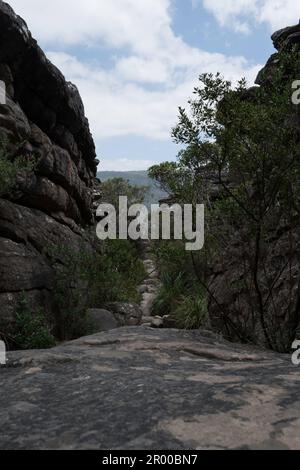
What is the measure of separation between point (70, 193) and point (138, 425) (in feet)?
56.8

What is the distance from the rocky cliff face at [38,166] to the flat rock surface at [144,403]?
7.95m

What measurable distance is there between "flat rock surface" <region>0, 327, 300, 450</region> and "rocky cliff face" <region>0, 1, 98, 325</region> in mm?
7948

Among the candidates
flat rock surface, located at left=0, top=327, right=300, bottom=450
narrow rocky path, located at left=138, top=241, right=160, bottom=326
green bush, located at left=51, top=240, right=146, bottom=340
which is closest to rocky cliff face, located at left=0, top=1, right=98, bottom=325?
green bush, located at left=51, top=240, right=146, bottom=340

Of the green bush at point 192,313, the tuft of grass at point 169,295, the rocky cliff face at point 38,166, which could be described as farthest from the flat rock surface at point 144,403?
the tuft of grass at point 169,295

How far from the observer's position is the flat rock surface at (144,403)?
233 centimetres

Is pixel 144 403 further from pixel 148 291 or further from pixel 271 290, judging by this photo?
pixel 148 291

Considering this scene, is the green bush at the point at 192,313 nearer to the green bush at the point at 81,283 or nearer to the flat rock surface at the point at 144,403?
the green bush at the point at 81,283

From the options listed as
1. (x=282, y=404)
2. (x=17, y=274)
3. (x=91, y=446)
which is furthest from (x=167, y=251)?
(x=91, y=446)

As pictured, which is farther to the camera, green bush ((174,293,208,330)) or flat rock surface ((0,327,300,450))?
green bush ((174,293,208,330))

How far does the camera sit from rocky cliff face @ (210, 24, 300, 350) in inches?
329

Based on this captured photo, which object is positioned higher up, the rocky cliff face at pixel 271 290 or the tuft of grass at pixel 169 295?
the rocky cliff face at pixel 271 290

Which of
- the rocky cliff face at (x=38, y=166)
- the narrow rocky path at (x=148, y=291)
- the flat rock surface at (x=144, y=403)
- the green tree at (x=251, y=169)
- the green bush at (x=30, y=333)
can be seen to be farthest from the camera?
the narrow rocky path at (x=148, y=291)

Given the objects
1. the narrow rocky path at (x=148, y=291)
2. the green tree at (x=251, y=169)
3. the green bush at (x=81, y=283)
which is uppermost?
the green tree at (x=251, y=169)

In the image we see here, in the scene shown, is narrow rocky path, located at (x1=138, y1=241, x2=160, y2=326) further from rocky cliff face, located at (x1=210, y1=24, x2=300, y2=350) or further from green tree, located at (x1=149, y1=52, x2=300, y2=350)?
green tree, located at (x1=149, y1=52, x2=300, y2=350)
